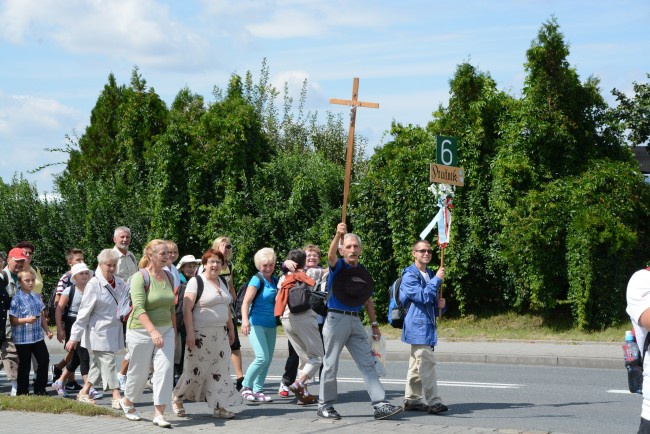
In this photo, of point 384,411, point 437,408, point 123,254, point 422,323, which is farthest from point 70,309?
point 437,408

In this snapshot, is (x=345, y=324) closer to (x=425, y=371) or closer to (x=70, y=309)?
(x=425, y=371)

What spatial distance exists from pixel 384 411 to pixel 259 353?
2055mm

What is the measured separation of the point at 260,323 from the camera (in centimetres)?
1109

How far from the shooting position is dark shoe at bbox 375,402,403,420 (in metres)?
9.59

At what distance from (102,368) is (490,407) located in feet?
14.1

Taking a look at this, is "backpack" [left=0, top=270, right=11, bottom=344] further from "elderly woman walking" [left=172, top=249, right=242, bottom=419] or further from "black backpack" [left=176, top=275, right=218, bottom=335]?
"elderly woman walking" [left=172, top=249, right=242, bottom=419]

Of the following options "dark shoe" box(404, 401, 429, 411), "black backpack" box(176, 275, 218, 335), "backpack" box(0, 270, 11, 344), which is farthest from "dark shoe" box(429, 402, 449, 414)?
"backpack" box(0, 270, 11, 344)

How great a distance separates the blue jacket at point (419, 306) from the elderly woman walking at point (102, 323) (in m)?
3.23

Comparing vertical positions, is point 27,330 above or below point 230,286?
below

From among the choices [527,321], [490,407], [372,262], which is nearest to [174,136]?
[372,262]

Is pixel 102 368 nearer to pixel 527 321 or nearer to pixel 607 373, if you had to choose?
pixel 607 373

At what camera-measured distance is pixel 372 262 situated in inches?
814

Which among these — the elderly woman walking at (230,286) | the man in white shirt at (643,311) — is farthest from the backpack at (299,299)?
the man in white shirt at (643,311)

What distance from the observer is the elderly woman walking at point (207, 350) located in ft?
32.0
